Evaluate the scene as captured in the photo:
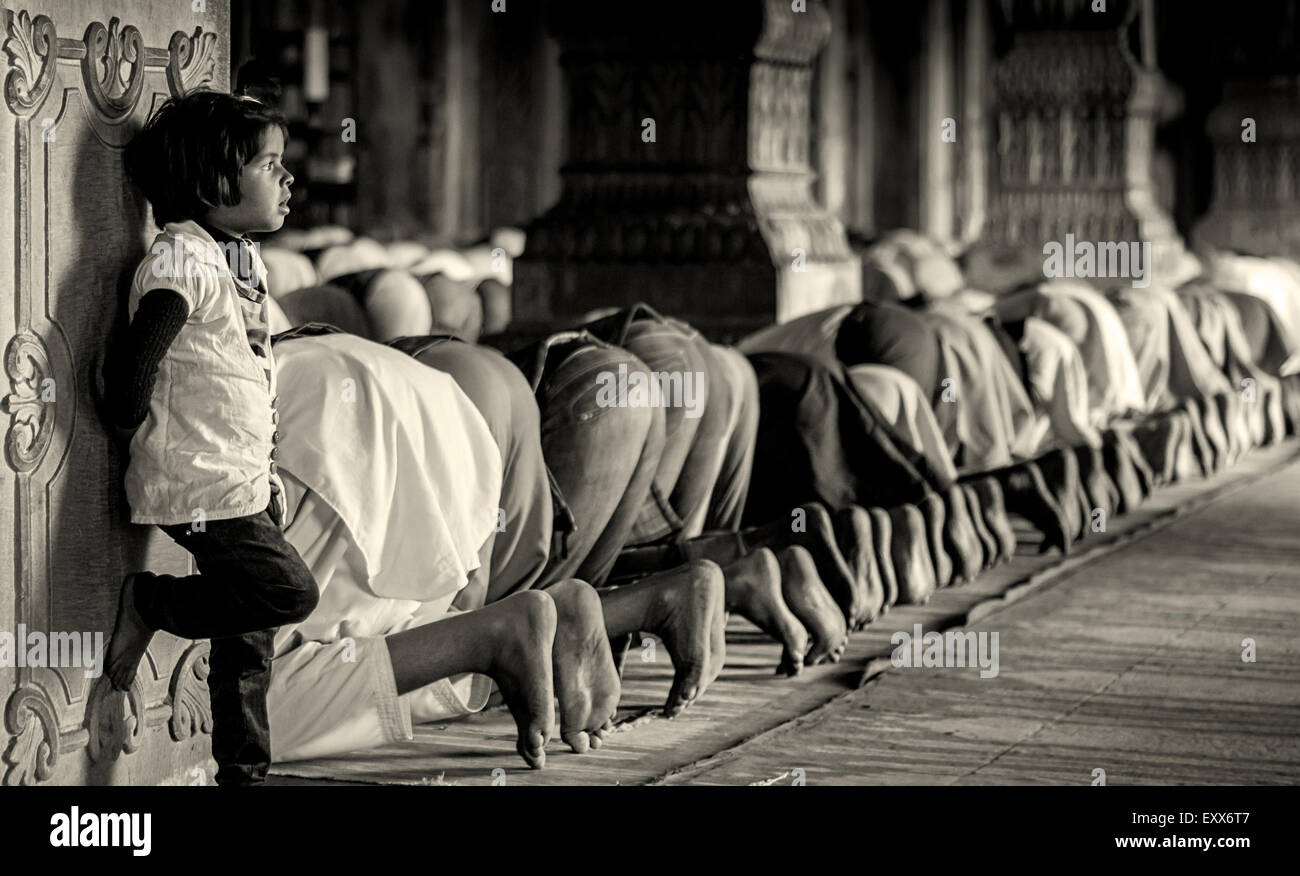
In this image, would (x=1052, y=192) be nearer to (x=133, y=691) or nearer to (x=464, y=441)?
(x=464, y=441)

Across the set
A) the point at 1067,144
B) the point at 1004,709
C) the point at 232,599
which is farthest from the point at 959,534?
the point at 1067,144

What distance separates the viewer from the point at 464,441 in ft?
15.7

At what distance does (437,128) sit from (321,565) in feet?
47.4

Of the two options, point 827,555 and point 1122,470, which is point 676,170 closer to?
point 1122,470

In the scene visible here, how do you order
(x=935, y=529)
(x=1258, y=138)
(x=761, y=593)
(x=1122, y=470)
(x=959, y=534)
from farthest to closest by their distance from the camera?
(x=1258, y=138) < (x=1122, y=470) < (x=959, y=534) < (x=935, y=529) < (x=761, y=593)

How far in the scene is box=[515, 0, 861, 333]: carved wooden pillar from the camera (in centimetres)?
862

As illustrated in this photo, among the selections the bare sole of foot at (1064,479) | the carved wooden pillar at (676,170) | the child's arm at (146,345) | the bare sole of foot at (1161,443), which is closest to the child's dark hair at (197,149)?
the child's arm at (146,345)

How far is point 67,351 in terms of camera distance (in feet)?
12.3

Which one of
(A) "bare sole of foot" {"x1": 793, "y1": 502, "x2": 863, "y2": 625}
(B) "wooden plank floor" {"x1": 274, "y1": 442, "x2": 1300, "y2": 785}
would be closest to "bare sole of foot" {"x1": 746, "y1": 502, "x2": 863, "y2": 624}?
(A) "bare sole of foot" {"x1": 793, "y1": 502, "x2": 863, "y2": 625}

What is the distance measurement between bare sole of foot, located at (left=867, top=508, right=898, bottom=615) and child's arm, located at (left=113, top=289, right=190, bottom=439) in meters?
2.83

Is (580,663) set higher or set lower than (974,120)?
lower

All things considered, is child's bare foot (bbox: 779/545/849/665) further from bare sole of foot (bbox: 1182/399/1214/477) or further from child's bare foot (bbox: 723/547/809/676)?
bare sole of foot (bbox: 1182/399/1214/477)

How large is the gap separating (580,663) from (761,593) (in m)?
0.92
